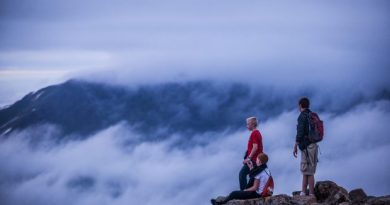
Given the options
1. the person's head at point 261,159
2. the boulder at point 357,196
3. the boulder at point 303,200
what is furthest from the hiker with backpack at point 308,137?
the boulder at point 357,196

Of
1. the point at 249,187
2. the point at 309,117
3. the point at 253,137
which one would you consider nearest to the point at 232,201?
the point at 249,187

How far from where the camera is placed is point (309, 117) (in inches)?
733

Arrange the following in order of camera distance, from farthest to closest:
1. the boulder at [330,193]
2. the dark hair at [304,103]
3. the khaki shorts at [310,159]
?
the boulder at [330,193]
the khaki shorts at [310,159]
the dark hair at [304,103]

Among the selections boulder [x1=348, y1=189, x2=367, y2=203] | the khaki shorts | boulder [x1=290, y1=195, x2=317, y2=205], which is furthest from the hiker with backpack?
boulder [x1=348, y1=189, x2=367, y2=203]

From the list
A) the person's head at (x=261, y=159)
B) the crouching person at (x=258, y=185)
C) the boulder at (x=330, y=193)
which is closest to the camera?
the person's head at (x=261, y=159)

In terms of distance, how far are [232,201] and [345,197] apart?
12.5 feet

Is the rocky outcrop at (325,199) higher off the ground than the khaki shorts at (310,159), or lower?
lower

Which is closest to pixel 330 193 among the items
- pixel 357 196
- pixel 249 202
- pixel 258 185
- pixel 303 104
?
pixel 357 196

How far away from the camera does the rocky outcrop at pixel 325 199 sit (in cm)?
1831

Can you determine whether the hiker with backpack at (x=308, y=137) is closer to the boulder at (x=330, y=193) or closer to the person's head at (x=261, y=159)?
the boulder at (x=330, y=193)

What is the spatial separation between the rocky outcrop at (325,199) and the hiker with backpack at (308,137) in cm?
69

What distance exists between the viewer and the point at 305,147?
18984mm

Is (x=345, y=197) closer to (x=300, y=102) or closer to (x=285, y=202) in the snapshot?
(x=285, y=202)

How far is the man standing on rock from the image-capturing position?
1858 cm
